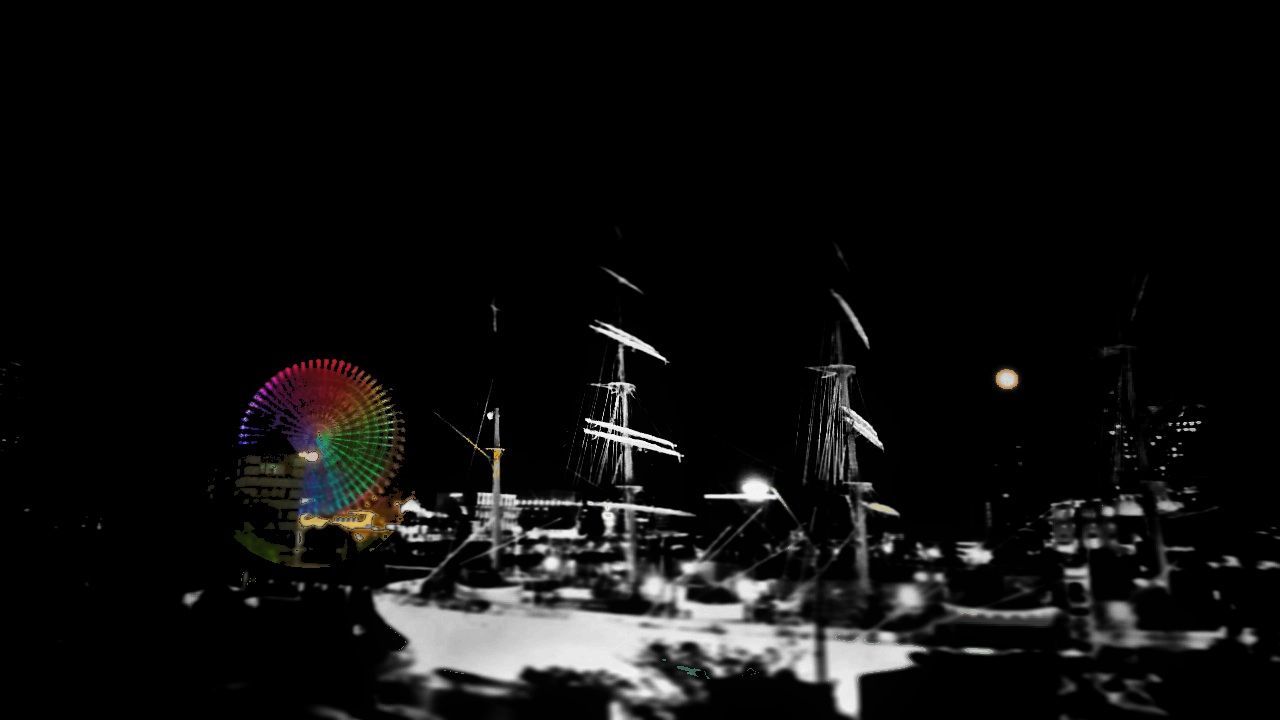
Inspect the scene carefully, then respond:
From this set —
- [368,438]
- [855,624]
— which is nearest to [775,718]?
[855,624]

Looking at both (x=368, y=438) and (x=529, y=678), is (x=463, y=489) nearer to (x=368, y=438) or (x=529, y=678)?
(x=368, y=438)

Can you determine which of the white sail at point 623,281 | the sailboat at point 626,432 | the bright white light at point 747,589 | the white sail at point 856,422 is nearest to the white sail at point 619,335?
the sailboat at point 626,432

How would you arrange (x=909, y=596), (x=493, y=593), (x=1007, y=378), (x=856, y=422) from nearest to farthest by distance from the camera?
(x=1007, y=378) < (x=909, y=596) < (x=493, y=593) < (x=856, y=422)

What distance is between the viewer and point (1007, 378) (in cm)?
1278

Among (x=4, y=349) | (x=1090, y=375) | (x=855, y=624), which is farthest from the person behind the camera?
(x=1090, y=375)

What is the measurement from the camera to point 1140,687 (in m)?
9.22

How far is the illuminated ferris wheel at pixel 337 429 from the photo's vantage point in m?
23.1

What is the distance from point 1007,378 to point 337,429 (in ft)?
66.2

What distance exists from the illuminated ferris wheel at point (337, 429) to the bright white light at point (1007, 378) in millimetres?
18930

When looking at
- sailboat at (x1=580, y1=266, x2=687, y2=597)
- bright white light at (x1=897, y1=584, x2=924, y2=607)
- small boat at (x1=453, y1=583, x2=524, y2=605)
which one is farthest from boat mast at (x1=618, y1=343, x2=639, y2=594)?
bright white light at (x1=897, y1=584, x2=924, y2=607)

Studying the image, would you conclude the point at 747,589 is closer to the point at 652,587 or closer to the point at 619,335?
the point at 652,587

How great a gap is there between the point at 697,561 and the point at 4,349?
56.8 ft

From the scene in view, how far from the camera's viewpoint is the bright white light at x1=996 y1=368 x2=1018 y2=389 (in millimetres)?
12742

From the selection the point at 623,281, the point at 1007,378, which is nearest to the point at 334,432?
the point at 623,281
